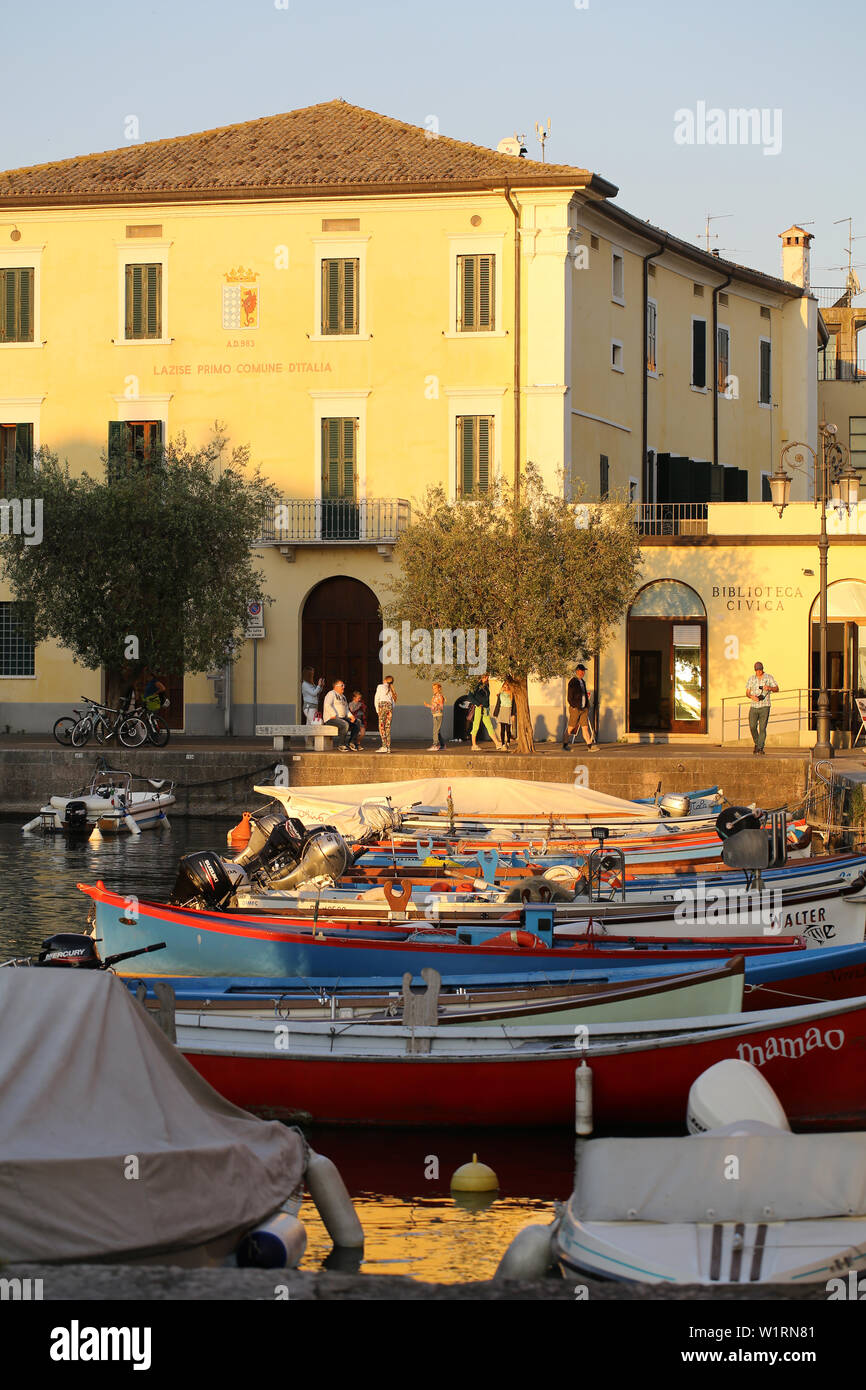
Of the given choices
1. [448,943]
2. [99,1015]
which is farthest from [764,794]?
[99,1015]

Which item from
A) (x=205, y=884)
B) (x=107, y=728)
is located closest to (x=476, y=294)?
(x=107, y=728)

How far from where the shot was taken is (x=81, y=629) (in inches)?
1329

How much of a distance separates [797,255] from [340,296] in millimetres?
18188

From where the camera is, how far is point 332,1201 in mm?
7543

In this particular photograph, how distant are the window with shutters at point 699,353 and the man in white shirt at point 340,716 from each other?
1585 centimetres

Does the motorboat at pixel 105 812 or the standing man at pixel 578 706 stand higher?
the standing man at pixel 578 706

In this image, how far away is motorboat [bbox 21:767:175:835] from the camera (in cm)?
2955

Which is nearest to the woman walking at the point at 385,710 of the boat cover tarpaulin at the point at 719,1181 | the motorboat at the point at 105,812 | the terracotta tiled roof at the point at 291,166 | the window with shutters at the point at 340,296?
the motorboat at the point at 105,812

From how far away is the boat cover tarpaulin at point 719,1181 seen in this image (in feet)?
21.0

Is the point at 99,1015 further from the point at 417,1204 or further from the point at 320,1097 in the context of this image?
the point at 320,1097

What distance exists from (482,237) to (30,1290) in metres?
34.7

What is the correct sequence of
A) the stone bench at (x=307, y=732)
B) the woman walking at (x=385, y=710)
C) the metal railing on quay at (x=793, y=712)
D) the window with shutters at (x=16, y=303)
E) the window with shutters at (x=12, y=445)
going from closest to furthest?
1. the stone bench at (x=307, y=732)
2. the woman walking at (x=385, y=710)
3. the metal railing on quay at (x=793, y=712)
4. the window with shutters at (x=12, y=445)
5. the window with shutters at (x=16, y=303)

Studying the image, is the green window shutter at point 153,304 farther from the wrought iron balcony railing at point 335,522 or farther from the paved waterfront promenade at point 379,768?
the paved waterfront promenade at point 379,768

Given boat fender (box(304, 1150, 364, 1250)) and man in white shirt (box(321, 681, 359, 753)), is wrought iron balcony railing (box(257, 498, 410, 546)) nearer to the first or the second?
man in white shirt (box(321, 681, 359, 753))
